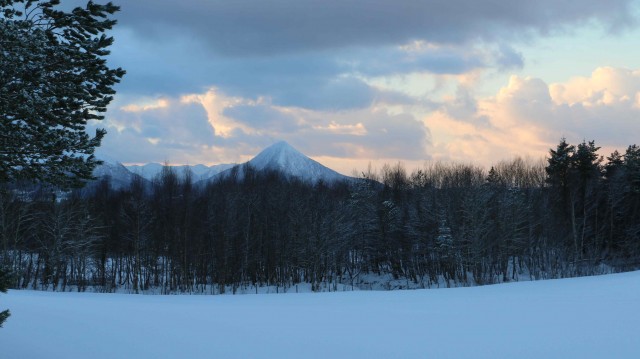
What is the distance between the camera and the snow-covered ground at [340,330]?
1168 centimetres

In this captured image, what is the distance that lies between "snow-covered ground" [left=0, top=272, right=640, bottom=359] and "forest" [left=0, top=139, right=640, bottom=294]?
25.7m

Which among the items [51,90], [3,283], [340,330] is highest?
[51,90]

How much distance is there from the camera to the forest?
153ft


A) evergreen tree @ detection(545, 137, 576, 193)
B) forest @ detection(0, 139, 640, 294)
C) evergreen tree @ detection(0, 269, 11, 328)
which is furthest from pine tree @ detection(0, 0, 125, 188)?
evergreen tree @ detection(545, 137, 576, 193)

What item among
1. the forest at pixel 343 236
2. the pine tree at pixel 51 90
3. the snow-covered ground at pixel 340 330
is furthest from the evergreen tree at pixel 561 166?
the pine tree at pixel 51 90

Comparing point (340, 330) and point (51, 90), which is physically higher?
point (51, 90)

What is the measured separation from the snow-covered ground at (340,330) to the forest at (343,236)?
2567 centimetres

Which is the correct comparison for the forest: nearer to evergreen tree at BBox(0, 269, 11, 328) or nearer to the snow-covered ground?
the snow-covered ground

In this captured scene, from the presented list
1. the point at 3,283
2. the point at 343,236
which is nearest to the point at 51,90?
the point at 3,283

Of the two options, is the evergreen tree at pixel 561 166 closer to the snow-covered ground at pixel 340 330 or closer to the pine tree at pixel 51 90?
the snow-covered ground at pixel 340 330

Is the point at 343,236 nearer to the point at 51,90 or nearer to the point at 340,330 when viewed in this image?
the point at 340,330

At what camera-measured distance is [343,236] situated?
50.2 metres

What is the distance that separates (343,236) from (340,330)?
35425mm

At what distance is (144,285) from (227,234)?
11.4 metres
